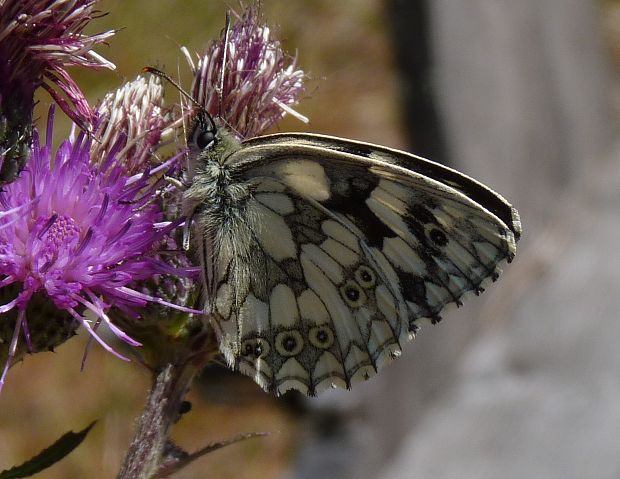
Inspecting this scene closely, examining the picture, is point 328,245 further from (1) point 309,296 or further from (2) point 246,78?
(2) point 246,78

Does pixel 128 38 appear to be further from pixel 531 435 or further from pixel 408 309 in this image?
pixel 408 309

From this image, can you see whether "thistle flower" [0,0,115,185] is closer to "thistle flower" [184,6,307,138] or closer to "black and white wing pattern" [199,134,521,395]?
"thistle flower" [184,6,307,138]

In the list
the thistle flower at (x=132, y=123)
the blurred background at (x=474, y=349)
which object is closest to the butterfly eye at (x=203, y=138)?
the thistle flower at (x=132, y=123)

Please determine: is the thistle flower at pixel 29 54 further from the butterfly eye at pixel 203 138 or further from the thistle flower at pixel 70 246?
the butterfly eye at pixel 203 138

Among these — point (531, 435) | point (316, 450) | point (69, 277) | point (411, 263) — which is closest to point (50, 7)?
point (69, 277)

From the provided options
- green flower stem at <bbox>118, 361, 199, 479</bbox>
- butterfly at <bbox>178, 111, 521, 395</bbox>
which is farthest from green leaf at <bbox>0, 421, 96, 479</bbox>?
butterfly at <bbox>178, 111, 521, 395</bbox>

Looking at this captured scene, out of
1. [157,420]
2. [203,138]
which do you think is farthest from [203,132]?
[157,420]
